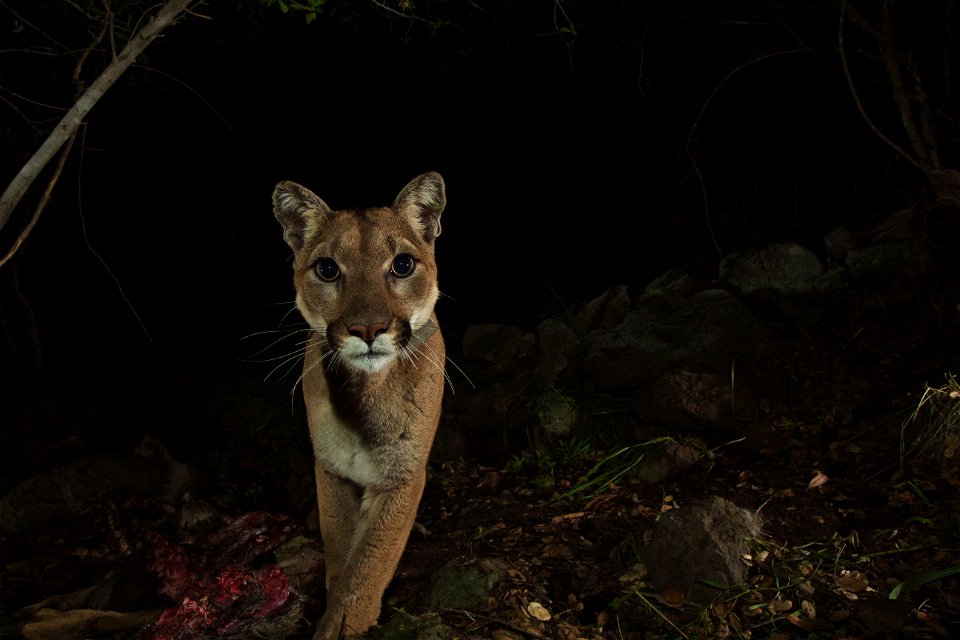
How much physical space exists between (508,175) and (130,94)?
4.56 metres

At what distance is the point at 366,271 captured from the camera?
3549 mm

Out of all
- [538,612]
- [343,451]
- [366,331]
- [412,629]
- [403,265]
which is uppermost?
[403,265]

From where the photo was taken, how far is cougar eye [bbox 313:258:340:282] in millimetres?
3623

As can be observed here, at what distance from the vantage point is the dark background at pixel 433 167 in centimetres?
728

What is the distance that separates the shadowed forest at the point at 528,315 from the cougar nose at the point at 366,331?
91cm

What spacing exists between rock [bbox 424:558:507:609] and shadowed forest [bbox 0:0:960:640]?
0.02 m

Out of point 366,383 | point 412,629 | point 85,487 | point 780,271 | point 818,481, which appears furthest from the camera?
point 780,271

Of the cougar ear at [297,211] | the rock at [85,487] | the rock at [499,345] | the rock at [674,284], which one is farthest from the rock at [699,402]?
the rock at [85,487]

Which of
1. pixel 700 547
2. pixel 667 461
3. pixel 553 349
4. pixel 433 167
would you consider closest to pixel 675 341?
pixel 553 349

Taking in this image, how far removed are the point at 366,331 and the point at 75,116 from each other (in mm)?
1813

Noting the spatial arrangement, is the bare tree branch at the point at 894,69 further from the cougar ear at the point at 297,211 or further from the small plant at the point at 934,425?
the cougar ear at the point at 297,211

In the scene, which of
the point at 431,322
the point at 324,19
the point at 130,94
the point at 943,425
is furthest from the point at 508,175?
the point at 943,425

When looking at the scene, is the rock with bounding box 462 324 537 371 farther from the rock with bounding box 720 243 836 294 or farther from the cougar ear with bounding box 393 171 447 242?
the cougar ear with bounding box 393 171 447 242

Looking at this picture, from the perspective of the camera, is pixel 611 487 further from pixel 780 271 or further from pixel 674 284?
pixel 780 271
